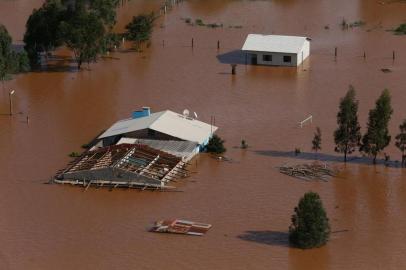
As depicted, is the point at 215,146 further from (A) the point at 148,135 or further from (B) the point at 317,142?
(B) the point at 317,142

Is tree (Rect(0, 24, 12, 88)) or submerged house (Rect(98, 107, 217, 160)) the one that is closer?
submerged house (Rect(98, 107, 217, 160))

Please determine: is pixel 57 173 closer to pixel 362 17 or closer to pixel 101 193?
pixel 101 193

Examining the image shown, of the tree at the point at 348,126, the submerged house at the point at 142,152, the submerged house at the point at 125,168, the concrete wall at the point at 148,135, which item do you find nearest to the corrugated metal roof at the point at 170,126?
the submerged house at the point at 142,152

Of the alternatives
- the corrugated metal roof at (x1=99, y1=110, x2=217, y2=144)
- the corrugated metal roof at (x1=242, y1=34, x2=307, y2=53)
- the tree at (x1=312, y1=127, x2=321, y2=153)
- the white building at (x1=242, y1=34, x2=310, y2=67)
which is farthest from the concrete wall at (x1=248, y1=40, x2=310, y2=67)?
the tree at (x1=312, y1=127, x2=321, y2=153)

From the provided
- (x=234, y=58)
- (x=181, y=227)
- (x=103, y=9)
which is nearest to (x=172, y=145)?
(x=181, y=227)

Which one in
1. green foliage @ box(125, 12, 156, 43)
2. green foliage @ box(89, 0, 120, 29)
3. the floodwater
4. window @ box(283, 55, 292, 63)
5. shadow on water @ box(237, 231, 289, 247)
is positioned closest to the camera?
the floodwater

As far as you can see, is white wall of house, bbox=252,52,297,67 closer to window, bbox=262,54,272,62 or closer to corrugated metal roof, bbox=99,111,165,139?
window, bbox=262,54,272,62
